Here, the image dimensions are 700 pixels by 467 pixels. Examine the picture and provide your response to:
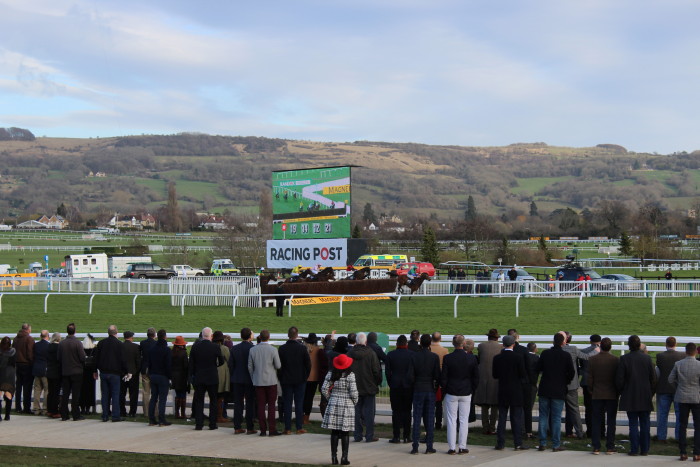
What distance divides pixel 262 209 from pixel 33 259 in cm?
2192

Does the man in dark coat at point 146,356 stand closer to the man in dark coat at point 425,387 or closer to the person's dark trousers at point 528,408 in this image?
the man in dark coat at point 425,387

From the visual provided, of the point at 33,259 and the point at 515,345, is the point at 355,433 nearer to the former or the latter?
the point at 515,345

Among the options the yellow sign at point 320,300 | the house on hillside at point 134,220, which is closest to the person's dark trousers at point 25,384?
the yellow sign at point 320,300

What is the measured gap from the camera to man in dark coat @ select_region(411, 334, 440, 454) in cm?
1052

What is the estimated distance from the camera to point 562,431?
11.7 meters

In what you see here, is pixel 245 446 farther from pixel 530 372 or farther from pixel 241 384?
pixel 530 372

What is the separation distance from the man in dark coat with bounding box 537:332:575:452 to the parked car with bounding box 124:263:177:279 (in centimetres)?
3939

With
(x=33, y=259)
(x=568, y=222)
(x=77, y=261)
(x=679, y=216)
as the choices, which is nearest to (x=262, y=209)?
(x=33, y=259)

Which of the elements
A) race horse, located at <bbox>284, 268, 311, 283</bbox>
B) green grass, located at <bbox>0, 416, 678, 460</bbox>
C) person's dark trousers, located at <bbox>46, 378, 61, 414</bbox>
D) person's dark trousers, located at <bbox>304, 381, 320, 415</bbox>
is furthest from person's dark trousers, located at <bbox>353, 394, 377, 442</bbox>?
race horse, located at <bbox>284, 268, 311, 283</bbox>

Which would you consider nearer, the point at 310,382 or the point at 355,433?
the point at 355,433

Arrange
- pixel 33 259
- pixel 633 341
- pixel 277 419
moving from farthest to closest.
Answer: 1. pixel 33 259
2. pixel 277 419
3. pixel 633 341

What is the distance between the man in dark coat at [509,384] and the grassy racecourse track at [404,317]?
9.11 metres

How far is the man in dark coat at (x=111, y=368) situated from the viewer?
1267cm

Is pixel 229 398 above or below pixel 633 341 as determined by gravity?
below
